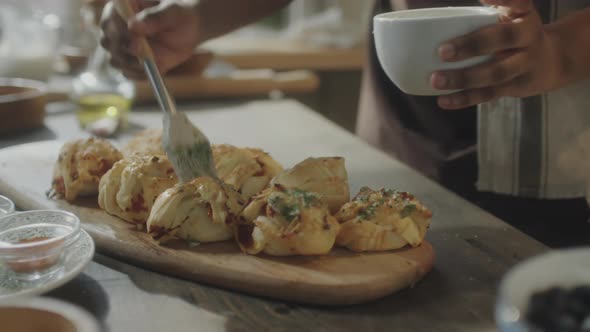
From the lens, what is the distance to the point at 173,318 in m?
0.96

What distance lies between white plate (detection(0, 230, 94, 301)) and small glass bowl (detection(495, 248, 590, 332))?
608 millimetres

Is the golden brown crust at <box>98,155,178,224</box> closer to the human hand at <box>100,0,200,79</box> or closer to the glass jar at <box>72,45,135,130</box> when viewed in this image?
the human hand at <box>100,0,200,79</box>

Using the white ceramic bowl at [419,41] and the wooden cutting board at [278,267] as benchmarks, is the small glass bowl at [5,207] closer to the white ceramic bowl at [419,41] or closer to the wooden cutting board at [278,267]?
the wooden cutting board at [278,267]

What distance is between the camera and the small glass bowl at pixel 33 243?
3.32 feet

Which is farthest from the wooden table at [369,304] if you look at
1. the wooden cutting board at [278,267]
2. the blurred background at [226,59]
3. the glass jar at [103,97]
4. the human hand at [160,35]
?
the blurred background at [226,59]

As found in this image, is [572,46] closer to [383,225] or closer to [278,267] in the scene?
[383,225]

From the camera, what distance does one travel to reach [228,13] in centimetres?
190

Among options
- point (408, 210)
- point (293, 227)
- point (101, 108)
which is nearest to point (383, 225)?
point (408, 210)

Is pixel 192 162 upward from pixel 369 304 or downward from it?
upward

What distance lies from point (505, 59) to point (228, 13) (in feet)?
3.19

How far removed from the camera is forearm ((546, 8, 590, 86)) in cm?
120

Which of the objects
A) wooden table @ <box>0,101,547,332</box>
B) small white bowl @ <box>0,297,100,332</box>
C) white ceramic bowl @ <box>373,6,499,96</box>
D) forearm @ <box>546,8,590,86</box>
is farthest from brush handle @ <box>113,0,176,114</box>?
forearm @ <box>546,8,590,86</box>

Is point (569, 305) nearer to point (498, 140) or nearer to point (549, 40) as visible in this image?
point (549, 40)

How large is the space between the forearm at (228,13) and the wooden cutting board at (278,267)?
0.75m
